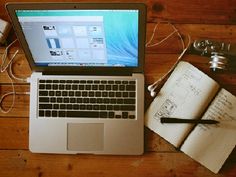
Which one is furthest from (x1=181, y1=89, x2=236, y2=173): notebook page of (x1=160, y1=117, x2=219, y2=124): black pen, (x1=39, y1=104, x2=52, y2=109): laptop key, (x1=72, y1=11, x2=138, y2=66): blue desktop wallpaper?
(x1=39, y1=104, x2=52, y2=109): laptop key

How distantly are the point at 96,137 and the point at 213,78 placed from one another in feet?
1.16

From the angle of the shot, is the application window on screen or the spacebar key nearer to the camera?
the application window on screen

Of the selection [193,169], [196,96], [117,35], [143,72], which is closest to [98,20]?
[117,35]

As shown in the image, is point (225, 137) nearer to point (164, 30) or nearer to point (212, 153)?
point (212, 153)

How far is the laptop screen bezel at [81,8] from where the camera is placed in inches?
30.2

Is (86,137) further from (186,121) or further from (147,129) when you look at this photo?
(186,121)

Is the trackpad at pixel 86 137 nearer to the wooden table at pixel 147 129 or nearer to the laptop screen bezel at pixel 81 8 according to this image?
the wooden table at pixel 147 129

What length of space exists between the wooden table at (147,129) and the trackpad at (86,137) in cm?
3

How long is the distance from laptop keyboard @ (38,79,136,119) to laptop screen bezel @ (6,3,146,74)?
0.03 metres

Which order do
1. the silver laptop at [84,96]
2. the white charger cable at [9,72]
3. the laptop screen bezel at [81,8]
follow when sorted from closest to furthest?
the laptop screen bezel at [81,8] → the silver laptop at [84,96] → the white charger cable at [9,72]

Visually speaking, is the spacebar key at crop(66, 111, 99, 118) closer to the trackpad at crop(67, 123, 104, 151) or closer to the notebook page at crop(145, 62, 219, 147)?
the trackpad at crop(67, 123, 104, 151)

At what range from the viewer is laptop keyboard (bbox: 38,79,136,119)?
0.95 metres

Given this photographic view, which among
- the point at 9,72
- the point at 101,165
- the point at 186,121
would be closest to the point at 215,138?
the point at 186,121

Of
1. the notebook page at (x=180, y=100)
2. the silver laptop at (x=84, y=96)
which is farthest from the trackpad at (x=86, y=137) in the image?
the notebook page at (x=180, y=100)
